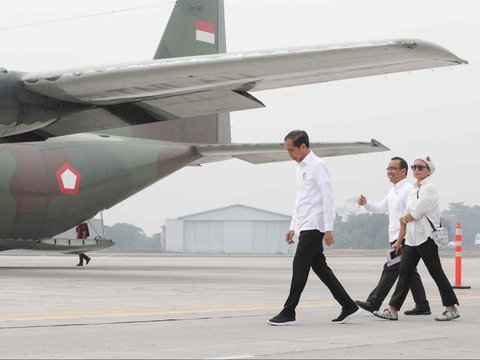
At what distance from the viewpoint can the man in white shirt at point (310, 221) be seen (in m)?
9.15

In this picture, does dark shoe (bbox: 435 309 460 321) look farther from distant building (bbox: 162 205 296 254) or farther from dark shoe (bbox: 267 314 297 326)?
distant building (bbox: 162 205 296 254)

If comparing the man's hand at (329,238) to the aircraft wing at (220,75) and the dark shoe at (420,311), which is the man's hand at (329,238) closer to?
the dark shoe at (420,311)

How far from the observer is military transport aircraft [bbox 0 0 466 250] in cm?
1384

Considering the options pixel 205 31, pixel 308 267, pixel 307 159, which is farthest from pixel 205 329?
pixel 205 31

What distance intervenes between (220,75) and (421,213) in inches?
215

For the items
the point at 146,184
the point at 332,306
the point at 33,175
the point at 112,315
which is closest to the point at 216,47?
the point at 146,184

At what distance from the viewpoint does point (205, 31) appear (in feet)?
80.4

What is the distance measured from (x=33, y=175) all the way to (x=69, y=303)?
31.6 ft

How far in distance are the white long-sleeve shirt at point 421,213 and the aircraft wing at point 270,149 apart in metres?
12.1

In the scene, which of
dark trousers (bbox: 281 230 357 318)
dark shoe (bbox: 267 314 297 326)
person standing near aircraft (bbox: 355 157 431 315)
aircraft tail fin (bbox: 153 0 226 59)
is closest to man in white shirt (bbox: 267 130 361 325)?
dark trousers (bbox: 281 230 357 318)

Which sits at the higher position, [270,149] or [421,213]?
[270,149]

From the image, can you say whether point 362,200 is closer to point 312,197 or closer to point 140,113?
point 312,197

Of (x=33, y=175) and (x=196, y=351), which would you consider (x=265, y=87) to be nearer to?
(x=33, y=175)

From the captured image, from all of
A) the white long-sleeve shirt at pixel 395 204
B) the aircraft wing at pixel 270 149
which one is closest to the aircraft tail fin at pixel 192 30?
the aircraft wing at pixel 270 149
